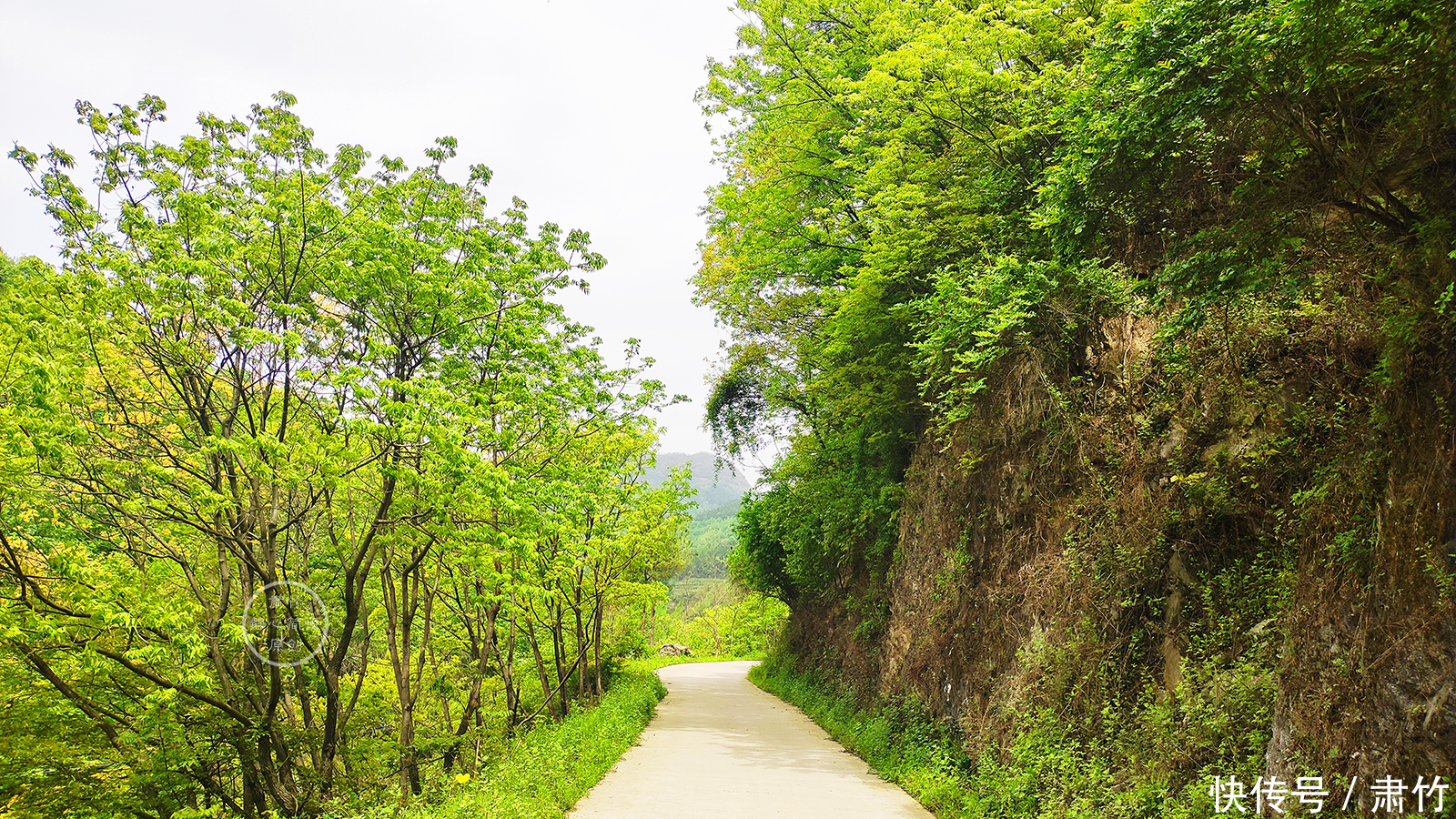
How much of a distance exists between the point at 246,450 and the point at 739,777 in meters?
7.26

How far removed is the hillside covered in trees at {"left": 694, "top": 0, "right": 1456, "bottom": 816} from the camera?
162 inches

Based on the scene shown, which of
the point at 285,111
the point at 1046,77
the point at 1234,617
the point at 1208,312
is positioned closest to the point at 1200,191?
the point at 1208,312

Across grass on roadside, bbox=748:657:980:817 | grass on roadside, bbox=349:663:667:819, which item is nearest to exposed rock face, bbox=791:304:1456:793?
grass on roadside, bbox=748:657:980:817

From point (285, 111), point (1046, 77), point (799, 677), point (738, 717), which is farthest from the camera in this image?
point (799, 677)

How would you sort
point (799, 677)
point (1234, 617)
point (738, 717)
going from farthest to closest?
point (799, 677) < point (738, 717) < point (1234, 617)

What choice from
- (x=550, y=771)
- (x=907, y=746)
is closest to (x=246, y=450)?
(x=550, y=771)

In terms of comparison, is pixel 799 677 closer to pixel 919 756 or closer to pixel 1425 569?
pixel 919 756

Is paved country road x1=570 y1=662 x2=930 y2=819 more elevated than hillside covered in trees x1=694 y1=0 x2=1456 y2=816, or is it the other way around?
hillside covered in trees x1=694 y1=0 x2=1456 y2=816

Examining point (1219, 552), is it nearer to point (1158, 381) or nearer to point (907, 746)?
point (1158, 381)

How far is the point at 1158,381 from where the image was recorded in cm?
684

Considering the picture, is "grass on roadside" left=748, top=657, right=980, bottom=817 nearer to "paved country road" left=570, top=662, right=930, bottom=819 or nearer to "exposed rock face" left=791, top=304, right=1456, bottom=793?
"paved country road" left=570, top=662, right=930, bottom=819

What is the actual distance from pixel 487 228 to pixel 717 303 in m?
8.27

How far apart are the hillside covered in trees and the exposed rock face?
2cm

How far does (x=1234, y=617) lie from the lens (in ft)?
18.1
